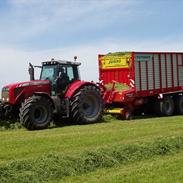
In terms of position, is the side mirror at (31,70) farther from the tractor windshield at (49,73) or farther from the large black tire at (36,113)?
the large black tire at (36,113)

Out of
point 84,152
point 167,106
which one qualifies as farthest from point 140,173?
point 167,106

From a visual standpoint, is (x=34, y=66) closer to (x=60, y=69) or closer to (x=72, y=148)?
(x=60, y=69)

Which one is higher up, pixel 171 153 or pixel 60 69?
pixel 60 69

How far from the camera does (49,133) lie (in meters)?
14.8

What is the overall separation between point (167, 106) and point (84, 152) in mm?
11800

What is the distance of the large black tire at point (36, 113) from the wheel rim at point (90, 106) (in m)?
1.71

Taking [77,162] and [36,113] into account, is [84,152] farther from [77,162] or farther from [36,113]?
[36,113]

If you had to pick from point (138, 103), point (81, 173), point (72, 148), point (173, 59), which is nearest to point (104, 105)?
point (138, 103)

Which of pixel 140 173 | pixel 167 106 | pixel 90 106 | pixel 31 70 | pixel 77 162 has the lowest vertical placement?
pixel 140 173

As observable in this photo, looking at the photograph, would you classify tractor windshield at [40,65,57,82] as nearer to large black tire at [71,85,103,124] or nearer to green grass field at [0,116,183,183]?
large black tire at [71,85,103,124]

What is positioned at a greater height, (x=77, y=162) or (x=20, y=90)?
(x=20, y=90)

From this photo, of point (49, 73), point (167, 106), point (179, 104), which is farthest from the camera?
point (179, 104)

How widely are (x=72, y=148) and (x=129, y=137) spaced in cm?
222

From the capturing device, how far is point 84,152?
10.3m
